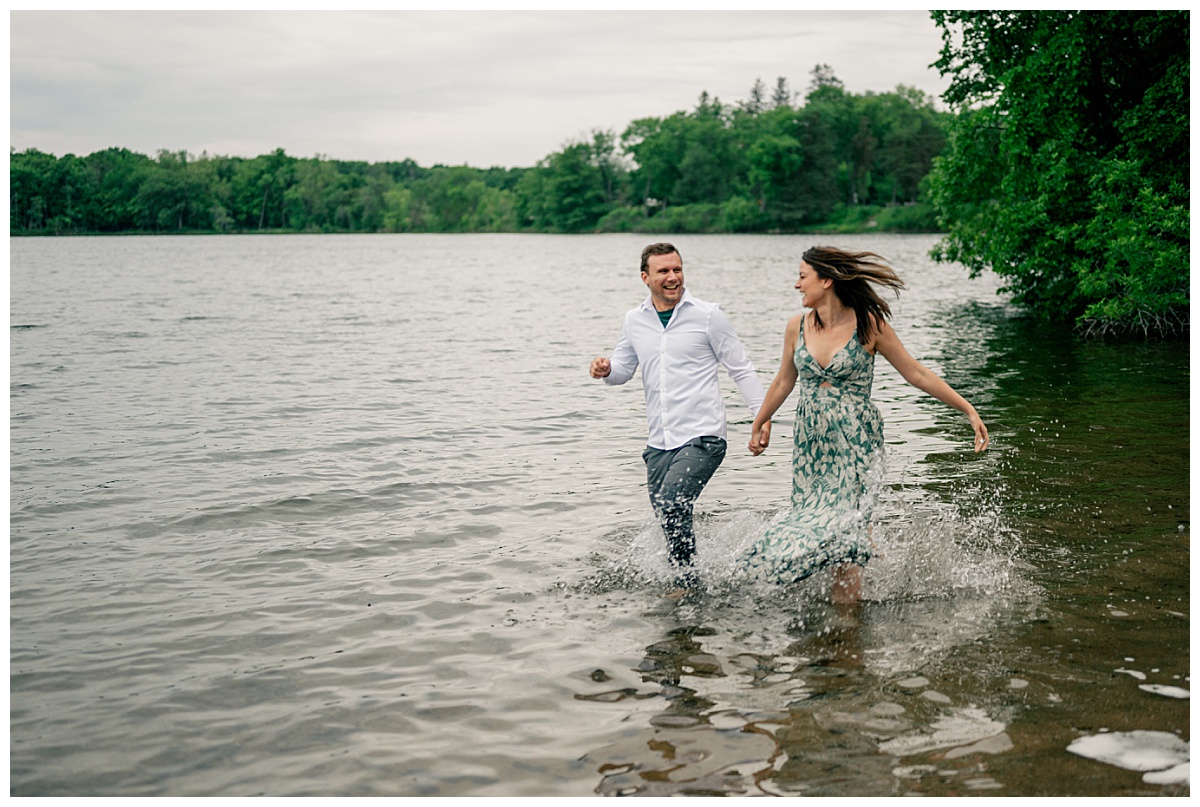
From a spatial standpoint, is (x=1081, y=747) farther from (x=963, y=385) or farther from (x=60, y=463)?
(x=963, y=385)

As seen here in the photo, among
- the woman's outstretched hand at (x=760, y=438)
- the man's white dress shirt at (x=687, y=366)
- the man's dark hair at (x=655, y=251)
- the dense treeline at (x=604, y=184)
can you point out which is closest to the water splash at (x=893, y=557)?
the woman's outstretched hand at (x=760, y=438)

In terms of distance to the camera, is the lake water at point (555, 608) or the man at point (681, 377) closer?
the lake water at point (555, 608)

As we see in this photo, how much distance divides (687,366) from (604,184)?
6344 inches

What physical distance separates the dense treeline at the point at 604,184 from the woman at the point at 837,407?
114605mm

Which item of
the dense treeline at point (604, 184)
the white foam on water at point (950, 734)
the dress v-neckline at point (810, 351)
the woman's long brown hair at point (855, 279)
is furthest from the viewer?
the dense treeline at point (604, 184)

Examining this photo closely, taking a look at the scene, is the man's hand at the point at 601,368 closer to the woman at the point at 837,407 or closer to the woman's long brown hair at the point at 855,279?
the woman at the point at 837,407

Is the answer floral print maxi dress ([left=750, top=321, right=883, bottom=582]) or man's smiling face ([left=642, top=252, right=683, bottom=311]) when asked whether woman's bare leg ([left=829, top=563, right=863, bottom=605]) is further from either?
man's smiling face ([left=642, top=252, right=683, bottom=311])

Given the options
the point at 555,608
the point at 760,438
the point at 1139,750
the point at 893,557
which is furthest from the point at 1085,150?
the point at 1139,750

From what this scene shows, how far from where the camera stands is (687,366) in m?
7.11

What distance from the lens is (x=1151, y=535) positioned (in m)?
8.46

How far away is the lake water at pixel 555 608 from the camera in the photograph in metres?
5.15

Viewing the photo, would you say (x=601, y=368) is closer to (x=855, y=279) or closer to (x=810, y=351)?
(x=810, y=351)

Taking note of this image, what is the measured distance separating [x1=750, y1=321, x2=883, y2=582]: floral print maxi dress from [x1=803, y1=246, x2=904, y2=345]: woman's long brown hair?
5.3 inches

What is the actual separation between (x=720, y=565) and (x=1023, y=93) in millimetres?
17874
